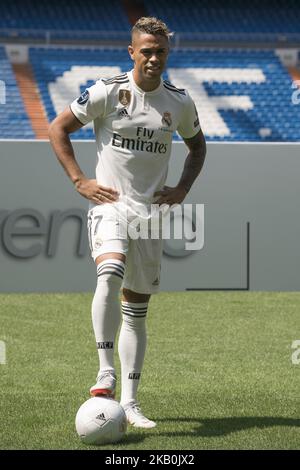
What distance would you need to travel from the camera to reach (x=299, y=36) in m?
18.9

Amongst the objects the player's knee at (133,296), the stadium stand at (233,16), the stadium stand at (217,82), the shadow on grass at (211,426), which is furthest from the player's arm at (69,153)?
the stadium stand at (233,16)

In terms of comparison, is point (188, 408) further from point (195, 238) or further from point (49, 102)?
point (49, 102)

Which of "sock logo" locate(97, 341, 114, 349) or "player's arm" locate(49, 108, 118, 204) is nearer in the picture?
"sock logo" locate(97, 341, 114, 349)

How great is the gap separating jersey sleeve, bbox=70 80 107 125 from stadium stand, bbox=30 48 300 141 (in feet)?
39.5

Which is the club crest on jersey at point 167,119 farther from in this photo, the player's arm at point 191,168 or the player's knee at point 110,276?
the player's knee at point 110,276

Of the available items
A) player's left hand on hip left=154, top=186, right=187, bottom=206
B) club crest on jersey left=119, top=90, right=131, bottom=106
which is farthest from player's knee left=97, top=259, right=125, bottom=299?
club crest on jersey left=119, top=90, right=131, bottom=106

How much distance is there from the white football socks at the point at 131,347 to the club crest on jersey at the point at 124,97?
101 cm

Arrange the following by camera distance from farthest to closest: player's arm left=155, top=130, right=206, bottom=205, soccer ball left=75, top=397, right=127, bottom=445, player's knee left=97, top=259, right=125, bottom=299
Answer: player's arm left=155, top=130, right=206, bottom=205 → player's knee left=97, top=259, right=125, bottom=299 → soccer ball left=75, top=397, right=127, bottom=445

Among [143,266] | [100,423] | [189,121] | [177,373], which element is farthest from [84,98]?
[177,373]

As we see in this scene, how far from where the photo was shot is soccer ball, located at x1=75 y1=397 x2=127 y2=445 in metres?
4.11

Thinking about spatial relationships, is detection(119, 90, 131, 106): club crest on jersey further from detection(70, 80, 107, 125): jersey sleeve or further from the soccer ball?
the soccer ball

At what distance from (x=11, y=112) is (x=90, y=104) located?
1224 centimetres

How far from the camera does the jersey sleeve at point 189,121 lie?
15.5ft
